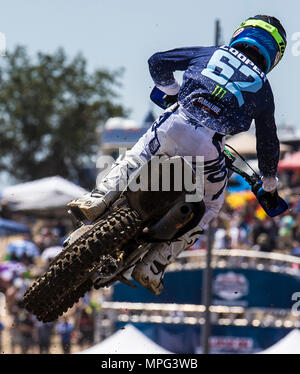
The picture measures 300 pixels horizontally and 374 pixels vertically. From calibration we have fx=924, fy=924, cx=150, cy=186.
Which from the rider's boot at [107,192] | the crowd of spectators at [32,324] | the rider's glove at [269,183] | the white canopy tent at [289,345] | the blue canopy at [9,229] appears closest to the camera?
the rider's boot at [107,192]

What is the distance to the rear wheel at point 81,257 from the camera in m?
6.21

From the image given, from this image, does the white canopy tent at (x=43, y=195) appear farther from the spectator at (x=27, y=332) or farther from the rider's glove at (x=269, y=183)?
the rider's glove at (x=269, y=183)

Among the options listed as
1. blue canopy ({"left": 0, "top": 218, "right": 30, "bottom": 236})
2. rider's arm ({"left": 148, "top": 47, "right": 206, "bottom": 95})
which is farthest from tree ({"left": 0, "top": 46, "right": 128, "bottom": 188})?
rider's arm ({"left": 148, "top": 47, "right": 206, "bottom": 95})

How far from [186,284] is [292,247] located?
1.87 meters

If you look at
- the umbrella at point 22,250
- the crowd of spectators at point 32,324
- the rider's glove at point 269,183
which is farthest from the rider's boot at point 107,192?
the umbrella at point 22,250

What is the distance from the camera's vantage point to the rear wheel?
621 cm

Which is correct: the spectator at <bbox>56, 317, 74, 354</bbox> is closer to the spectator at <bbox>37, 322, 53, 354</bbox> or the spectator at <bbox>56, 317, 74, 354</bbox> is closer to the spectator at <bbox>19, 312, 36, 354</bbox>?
the spectator at <bbox>37, 322, 53, 354</bbox>

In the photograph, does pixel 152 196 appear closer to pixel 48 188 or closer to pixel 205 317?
pixel 205 317

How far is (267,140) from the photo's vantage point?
6688 mm

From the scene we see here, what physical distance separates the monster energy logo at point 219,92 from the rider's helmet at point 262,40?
1.28 ft

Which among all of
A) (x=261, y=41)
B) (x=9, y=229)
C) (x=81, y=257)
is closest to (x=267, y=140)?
(x=261, y=41)

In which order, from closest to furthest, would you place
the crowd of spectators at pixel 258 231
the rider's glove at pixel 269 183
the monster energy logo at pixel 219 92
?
the monster energy logo at pixel 219 92, the rider's glove at pixel 269 183, the crowd of spectators at pixel 258 231

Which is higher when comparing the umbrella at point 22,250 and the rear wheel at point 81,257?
the umbrella at point 22,250
